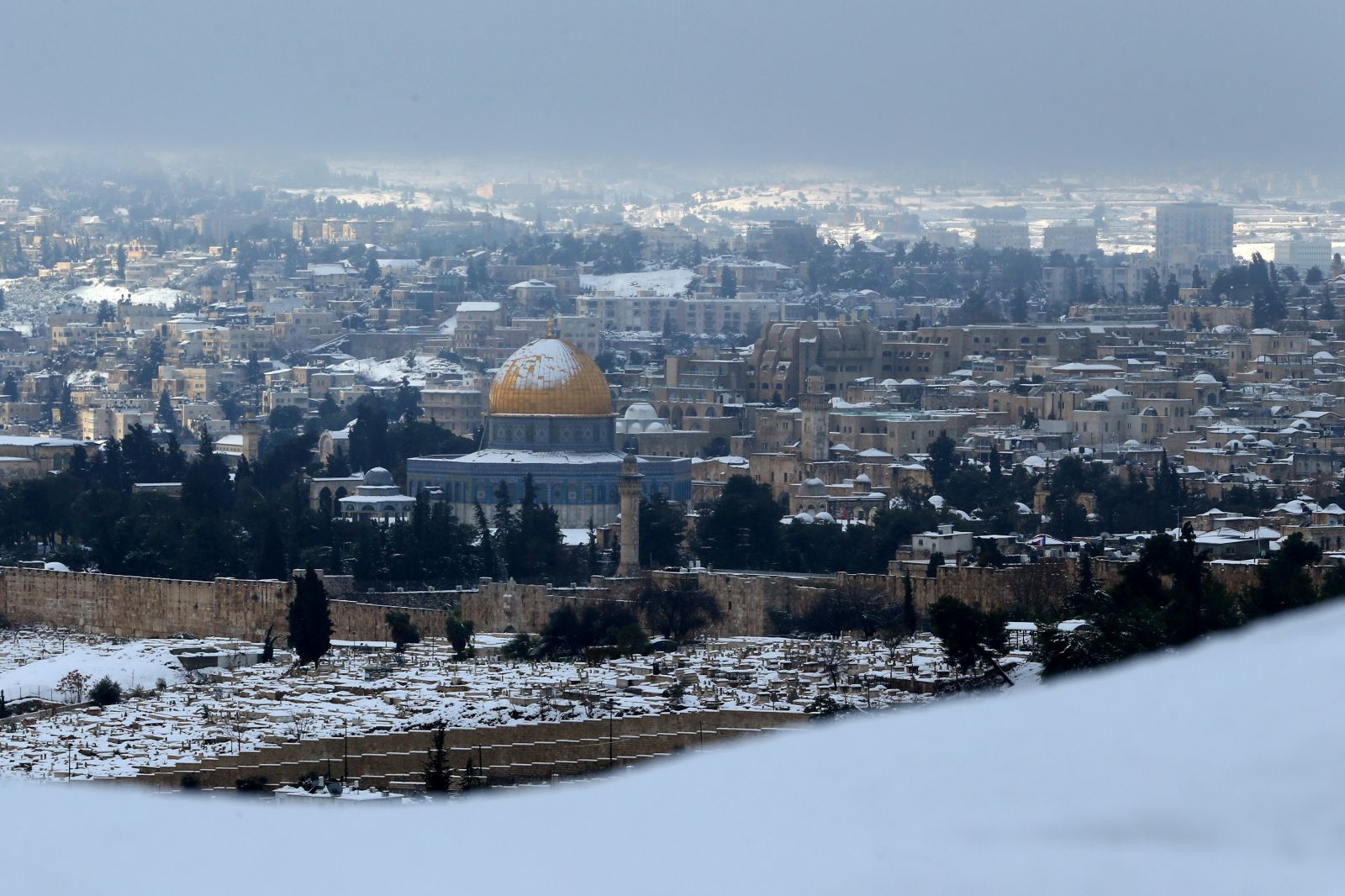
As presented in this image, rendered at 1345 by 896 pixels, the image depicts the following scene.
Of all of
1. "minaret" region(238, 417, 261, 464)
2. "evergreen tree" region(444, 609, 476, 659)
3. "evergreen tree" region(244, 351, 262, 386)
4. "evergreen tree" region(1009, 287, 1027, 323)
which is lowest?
"evergreen tree" region(244, 351, 262, 386)

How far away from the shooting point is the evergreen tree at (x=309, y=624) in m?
23.6

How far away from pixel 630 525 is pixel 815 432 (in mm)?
11438

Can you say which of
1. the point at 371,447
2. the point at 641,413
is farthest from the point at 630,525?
the point at 641,413

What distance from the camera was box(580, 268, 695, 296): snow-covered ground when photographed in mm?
91312

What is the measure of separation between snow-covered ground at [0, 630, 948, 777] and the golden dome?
47.5 feet

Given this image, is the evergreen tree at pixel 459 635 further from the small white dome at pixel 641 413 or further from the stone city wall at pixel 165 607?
the small white dome at pixel 641 413

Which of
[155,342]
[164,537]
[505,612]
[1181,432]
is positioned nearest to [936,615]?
[505,612]

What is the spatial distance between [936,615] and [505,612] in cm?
837

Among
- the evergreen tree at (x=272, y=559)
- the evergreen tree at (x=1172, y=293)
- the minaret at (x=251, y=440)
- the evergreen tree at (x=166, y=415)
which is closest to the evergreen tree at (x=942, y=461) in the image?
the evergreen tree at (x=272, y=559)

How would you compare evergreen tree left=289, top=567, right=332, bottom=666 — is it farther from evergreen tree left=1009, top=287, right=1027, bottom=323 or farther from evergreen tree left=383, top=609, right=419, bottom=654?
evergreen tree left=1009, top=287, right=1027, bottom=323

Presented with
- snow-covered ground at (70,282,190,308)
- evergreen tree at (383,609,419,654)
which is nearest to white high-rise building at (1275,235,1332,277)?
snow-covered ground at (70,282,190,308)

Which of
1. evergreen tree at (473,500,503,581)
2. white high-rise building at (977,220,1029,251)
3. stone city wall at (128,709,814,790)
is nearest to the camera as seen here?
stone city wall at (128,709,814,790)

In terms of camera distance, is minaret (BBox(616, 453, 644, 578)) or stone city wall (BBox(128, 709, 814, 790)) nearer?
stone city wall (BBox(128, 709, 814, 790))

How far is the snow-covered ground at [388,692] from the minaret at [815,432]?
58.0 ft
